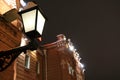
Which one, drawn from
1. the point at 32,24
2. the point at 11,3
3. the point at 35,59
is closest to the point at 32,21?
the point at 32,24

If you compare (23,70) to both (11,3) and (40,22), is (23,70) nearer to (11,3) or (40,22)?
(11,3)

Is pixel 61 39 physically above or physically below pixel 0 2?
above

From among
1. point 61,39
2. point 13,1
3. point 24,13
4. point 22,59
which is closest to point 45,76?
point 61,39

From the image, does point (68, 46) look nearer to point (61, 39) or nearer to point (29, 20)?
point (61, 39)

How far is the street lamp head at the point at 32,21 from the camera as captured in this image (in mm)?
4645

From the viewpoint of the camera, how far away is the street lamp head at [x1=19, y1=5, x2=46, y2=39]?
4.64 metres

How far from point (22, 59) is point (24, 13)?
1221 cm

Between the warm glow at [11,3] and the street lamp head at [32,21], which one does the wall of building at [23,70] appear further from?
the street lamp head at [32,21]

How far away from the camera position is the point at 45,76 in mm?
23828

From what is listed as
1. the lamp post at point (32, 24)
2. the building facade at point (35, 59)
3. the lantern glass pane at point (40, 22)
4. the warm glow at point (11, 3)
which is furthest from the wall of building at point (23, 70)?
the lantern glass pane at point (40, 22)

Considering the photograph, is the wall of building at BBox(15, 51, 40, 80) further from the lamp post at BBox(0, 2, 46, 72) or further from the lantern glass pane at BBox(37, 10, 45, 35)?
the lantern glass pane at BBox(37, 10, 45, 35)

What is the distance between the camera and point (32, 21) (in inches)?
183

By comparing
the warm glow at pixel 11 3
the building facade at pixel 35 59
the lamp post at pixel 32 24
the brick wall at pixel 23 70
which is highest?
the warm glow at pixel 11 3

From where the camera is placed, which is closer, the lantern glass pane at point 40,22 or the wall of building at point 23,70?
the lantern glass pane at point 40,22
